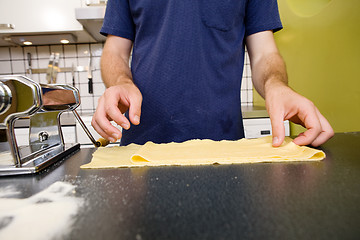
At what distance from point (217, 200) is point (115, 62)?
0.68 metres

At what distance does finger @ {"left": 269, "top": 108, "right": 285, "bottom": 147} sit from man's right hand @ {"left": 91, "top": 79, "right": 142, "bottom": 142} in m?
0.27

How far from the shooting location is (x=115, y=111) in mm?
511

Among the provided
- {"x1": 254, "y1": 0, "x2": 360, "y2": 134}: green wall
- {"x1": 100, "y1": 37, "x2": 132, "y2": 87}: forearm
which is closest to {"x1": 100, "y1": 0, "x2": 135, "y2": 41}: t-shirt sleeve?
{"x1": 100, "y1": 37, "x2": 132, "y2": 87}: forearm

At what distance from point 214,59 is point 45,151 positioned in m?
0.54

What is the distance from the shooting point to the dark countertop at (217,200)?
22cm

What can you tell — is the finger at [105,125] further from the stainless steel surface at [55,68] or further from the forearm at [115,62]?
the stainless steel surface at [55,68]

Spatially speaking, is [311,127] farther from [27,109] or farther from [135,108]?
[27,109]

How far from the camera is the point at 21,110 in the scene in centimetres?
42

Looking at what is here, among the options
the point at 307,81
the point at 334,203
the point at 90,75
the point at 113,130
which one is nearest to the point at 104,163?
the point at 113,130

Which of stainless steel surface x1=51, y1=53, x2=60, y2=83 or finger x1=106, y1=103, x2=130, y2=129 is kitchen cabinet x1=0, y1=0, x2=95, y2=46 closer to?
stainless steel surface x1=51, y1=53, x2=60, y2=83

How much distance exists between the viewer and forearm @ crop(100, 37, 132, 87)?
2.60 ft

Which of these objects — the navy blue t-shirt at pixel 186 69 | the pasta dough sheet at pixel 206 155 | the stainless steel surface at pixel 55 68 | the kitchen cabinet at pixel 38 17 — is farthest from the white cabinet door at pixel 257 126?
the stainless steel surface at pixel 55 68

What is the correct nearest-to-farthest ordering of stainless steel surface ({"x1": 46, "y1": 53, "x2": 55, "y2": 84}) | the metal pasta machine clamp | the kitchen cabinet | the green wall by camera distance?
1. the metal pasta machine clamp
2. the green wall
3. the kitchen cabinet
4. stainless steel surface ({"x1": 46, "y1": 53, "x2": 55, "y2": 84})

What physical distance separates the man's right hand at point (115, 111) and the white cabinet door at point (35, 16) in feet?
4.32
